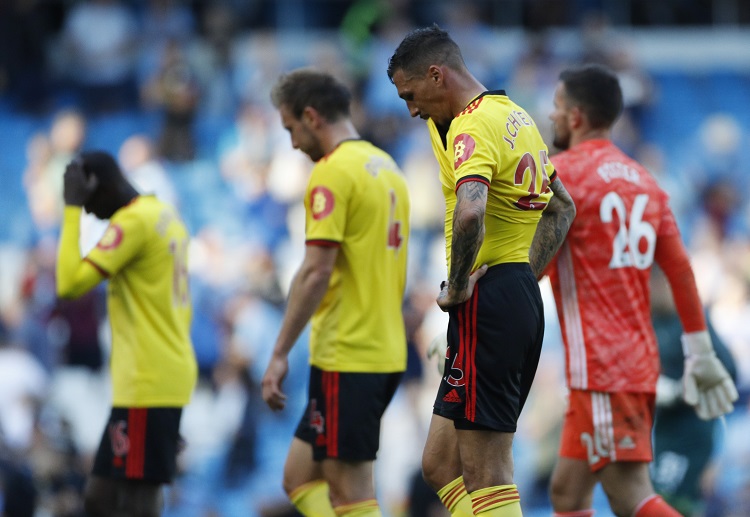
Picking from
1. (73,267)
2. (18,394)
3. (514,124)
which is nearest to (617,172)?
(514,124)

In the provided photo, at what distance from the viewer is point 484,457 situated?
5.44 meters

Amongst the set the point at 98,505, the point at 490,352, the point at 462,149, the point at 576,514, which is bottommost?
the point at 98,505

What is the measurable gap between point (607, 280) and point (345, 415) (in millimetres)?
1594

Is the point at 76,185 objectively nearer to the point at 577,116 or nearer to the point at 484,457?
the point at 577,116

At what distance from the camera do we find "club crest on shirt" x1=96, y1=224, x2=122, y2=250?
7.02 meters

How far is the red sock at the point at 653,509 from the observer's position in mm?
6406

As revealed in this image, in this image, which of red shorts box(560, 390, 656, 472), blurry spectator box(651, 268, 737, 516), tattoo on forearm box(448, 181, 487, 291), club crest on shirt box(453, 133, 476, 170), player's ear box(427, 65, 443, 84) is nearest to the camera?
tattoo on forearm box(448, 181, 487, 291)

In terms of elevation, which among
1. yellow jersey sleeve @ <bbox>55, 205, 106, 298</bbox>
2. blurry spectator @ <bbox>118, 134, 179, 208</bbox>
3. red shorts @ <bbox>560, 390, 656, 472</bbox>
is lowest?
red shorts @ <bbox>560, 390, 656, 472</bbox>

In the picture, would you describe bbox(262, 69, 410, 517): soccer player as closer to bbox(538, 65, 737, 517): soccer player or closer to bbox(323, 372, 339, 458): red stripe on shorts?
bbox(323, 372, 339, 458): red stripe on shorts

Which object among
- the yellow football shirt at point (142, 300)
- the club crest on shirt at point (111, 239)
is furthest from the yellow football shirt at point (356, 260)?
the club crest on shirt at point (111, 239)

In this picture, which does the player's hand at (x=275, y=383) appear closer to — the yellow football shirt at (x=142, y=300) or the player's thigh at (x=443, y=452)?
the yellow football shirt at (x=142, y=300)

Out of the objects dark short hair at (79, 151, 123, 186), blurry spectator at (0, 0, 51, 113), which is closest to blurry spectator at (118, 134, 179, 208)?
blurry spectator at (0, 0, 51, 113)

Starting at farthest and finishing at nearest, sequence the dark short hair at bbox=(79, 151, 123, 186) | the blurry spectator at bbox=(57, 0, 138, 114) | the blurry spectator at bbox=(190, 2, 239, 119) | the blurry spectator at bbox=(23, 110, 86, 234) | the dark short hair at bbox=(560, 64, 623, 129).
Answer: the blurry spectator at bbox=(57, 0, 138, 114) < the blurry spectator at bbox=(190, 2, 239, 119) < the blurry spectator at bbox=(23, 110, 86, 234) < the dark short hair at bbox=(79, 151, 123, 186) < the dark short hair at bbox=(560, 64, 623, 129)

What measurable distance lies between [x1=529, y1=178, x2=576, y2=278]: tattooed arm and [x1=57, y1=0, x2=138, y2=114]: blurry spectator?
1122 cm
